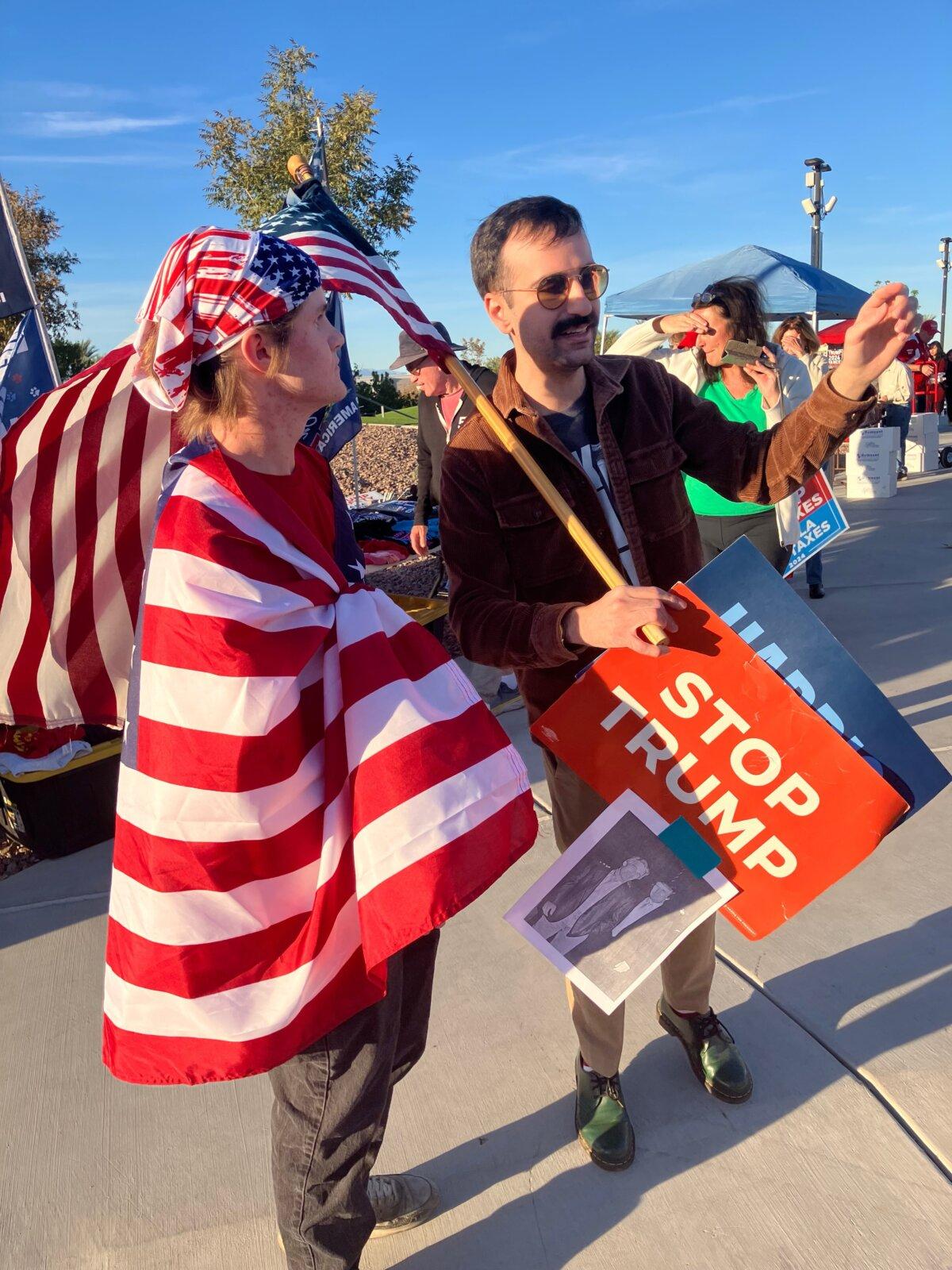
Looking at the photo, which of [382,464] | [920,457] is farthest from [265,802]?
[382,464]

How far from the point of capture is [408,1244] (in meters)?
2.00

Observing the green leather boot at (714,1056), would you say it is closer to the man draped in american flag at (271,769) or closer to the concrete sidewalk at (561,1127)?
the concrete sidewalk at (561,1127)

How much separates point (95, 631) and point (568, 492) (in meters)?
1.08

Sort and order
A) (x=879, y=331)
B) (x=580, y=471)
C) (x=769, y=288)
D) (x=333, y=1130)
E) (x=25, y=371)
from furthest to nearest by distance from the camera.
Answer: (x=769, y=288)
(x=25, y=371)
(x=580, y=471)
(x=879, y=331)
(x=333, y=1130)

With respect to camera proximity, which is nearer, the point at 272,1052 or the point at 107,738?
the point at 272,1052

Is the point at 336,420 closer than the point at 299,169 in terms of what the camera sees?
No

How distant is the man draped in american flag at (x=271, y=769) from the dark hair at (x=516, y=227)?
0.51 metres

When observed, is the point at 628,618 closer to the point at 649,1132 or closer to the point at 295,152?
the point at 649,1132

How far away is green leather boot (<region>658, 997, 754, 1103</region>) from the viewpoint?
2271 millimetres

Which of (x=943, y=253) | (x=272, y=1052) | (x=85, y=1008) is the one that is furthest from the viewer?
(x=943, y=253)

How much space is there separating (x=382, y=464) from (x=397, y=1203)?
48.6 ft

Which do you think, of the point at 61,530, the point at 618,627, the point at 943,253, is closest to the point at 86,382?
the point at 61,530

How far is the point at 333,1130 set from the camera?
1.64 metres

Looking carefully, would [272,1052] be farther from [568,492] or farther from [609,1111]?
[568,492]
